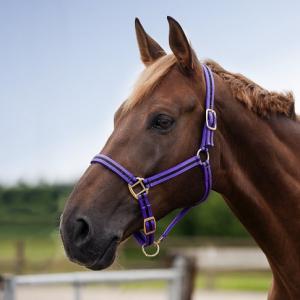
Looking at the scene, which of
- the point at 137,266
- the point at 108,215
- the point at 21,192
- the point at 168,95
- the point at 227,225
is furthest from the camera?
the point at 227,225

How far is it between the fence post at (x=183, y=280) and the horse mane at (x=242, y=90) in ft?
13.5

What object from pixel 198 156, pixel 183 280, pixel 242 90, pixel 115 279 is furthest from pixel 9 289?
pixel 242 90

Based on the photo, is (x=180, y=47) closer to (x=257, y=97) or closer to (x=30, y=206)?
(x=257, y=97)

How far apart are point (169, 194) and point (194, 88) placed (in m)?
0.58

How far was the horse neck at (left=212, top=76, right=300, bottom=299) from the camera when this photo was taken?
3.22 metres

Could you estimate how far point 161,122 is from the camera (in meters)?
3.04

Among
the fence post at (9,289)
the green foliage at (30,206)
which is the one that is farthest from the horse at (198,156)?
the green foliage at (30,206)

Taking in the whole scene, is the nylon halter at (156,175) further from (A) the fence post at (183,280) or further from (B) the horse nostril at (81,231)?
(A) the fence post at (183,280)

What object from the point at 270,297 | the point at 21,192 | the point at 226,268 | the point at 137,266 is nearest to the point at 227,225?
the point at 137,266

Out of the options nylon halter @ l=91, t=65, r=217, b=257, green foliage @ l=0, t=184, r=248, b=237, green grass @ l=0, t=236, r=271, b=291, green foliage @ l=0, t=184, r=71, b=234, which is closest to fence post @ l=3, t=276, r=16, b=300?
green foliage @ l=0, t=184, r=248, b=237

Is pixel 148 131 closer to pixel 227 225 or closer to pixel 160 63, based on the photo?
pixel 160 63

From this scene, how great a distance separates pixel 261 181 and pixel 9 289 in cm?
353

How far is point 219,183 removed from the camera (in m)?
3.22

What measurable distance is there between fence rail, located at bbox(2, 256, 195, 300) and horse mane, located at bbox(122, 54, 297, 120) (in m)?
3.43
